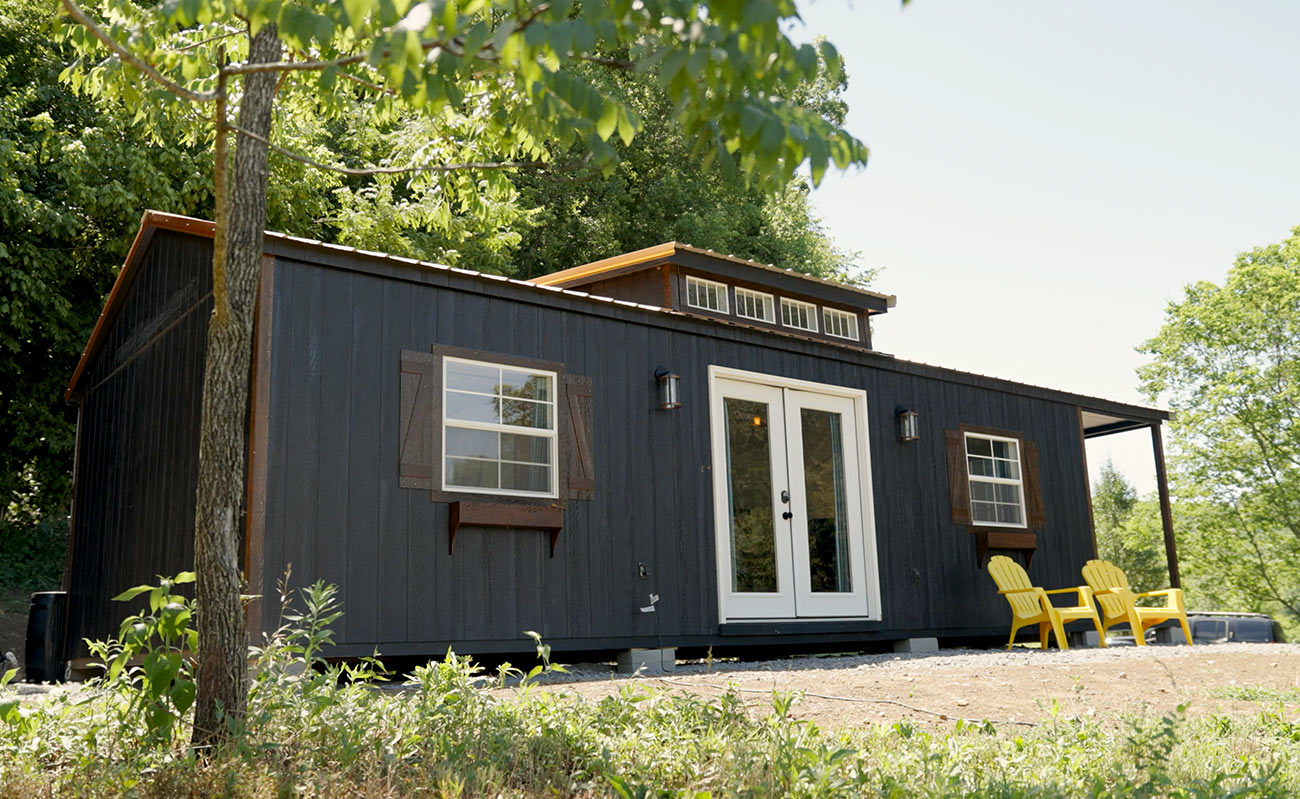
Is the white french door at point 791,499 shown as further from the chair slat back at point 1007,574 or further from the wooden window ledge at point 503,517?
the wooden window ledge at point 503,517

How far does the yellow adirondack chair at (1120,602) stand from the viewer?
10.2 meters

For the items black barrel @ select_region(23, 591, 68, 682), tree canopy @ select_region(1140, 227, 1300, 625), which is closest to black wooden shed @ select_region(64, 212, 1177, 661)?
black barrel @ select_region(23, 591, 68, 682)

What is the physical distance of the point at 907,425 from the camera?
9594 mm

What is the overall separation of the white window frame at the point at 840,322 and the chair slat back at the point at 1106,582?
3116 mm

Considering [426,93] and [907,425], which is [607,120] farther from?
[907,425]

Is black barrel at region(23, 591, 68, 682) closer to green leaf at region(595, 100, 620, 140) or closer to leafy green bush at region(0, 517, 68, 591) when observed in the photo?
leafy green bush at region(0, 517, 68, 591)

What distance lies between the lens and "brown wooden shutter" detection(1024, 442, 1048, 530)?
10742mm

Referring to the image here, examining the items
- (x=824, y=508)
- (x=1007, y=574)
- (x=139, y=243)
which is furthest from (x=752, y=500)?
(x=139, y=243)

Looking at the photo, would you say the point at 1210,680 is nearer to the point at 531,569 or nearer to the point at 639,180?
the point at 531,569

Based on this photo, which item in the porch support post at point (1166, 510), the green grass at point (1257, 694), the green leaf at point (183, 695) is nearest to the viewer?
the green leaf at point (183, 695)

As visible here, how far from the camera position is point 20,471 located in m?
14.9

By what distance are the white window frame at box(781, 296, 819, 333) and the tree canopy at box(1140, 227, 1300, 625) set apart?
59.5ft

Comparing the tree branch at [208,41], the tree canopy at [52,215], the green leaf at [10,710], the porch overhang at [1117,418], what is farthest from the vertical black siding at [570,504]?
the tree canopy at [52,215]

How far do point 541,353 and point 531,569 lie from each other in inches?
56.9
